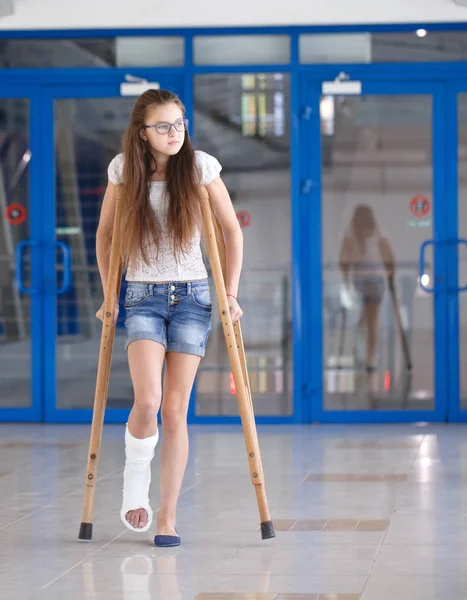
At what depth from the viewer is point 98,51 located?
9.51 m

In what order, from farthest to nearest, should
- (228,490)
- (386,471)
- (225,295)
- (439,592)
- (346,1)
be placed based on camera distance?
(346,1) → (386,471) → (228,490) → (225,295) → (439,592)

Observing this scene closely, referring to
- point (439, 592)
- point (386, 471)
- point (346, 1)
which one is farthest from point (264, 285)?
point (439, 592)

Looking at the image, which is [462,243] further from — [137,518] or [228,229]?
[137,518]

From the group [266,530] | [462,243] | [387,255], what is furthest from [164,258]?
[462,243]

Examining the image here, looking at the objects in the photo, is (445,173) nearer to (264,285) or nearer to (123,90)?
(264,285)

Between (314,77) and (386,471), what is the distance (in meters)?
3.58

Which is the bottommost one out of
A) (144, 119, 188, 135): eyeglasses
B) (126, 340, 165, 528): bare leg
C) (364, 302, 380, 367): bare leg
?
(364, 302, 380, 367): bare leg

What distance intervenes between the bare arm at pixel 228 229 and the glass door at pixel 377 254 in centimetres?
Result: 449

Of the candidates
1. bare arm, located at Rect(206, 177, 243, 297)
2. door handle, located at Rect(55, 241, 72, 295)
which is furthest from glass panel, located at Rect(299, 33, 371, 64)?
bare arm, located at Rect(206, 177, 243, 297)

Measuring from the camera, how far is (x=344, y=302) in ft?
31.1

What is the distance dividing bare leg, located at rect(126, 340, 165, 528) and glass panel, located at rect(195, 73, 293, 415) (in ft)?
14.9

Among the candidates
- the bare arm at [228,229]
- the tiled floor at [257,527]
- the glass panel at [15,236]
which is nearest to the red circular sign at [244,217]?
the glass panel at [15,236]

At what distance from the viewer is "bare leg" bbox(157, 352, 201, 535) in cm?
485

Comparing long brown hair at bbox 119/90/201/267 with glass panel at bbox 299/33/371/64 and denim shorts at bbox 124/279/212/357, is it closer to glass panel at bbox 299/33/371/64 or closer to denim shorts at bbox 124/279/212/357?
denim shorts at bbox 124/279/212/357
